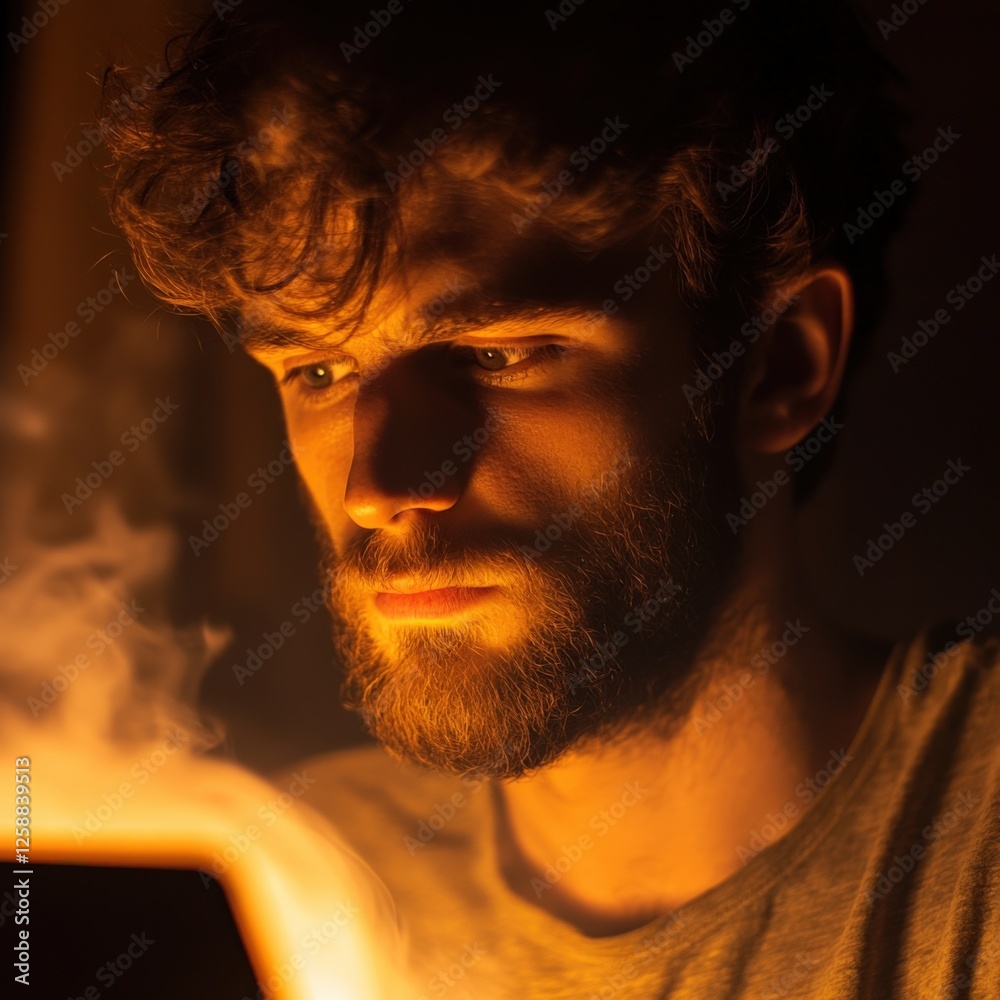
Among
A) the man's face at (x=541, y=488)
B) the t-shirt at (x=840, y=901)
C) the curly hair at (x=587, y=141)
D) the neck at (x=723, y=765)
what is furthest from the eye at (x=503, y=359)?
the t-shirt at (x=840, y=901)

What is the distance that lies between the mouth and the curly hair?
1.27 ft

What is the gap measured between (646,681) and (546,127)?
0.74 meters

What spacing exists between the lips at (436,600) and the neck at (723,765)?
0.83ft

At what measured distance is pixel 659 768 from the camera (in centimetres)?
136

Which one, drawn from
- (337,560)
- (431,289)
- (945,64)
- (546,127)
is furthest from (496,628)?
(945,64)

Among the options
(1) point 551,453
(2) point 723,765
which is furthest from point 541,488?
(2) point 723,765

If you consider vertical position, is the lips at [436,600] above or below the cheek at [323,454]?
below

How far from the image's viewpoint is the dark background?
132 cm

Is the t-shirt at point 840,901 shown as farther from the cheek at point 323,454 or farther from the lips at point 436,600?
the cheek at point 323,454

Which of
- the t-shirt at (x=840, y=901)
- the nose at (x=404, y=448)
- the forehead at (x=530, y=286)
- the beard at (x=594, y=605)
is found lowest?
the t-shirt at (x=840, y=901)

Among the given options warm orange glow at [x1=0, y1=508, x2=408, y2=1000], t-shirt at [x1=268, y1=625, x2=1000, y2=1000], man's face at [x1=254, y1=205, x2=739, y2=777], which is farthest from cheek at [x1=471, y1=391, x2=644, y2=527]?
warm orange glow at [x1=0, y1=508, x2=408, y2=1000]

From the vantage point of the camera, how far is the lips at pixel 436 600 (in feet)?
4.48

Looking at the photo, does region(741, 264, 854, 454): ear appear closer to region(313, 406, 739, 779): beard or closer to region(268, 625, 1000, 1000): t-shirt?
region(313, 406, 739, 779): beard

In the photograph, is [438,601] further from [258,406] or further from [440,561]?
[258,406]
